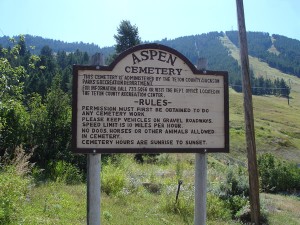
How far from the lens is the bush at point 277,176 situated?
71.9 feet

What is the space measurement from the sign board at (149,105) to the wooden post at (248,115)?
18.4 ft

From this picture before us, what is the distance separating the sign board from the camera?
494cm

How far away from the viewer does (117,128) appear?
501 centimetres

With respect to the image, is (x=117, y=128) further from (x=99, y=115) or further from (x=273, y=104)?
(x=273, y=104)

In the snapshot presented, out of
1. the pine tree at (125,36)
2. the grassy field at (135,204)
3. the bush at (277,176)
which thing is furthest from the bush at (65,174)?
the pine tree at (125,36)

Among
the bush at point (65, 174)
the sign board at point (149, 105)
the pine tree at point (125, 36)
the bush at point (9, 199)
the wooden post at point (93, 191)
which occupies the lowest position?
the bush at point (65, 174)

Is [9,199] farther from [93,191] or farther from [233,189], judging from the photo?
[233,189]

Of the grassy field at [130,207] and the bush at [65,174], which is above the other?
the bush at [65,174]

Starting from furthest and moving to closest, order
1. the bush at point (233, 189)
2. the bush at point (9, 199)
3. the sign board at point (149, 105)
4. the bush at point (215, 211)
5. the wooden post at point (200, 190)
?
the bush at point (233, 189) → the bush at point (215, 211) → the bush at point (9, 199) → the wooden post at point (200, 190) → the sign board at point (149, 105)

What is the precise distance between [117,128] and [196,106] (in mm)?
1133

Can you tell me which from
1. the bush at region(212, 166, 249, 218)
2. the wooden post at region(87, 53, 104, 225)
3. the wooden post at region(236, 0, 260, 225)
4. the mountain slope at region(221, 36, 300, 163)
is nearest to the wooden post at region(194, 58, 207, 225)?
the wooden post at region(87, 53, 104, 225)

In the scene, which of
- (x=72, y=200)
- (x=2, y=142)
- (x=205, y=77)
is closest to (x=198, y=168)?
(x=205, y=77)

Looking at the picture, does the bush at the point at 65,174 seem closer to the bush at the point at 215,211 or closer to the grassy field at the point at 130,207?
the grassy field at the point at 130,207

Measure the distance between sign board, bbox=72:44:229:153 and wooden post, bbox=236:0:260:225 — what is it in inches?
221
